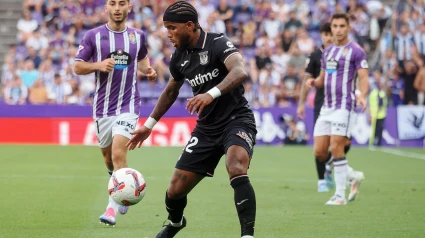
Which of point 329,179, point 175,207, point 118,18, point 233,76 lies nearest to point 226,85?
point 233,76

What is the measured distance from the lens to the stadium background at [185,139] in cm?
992

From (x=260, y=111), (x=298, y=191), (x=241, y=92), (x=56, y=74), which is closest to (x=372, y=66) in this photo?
(x=260, y=111)

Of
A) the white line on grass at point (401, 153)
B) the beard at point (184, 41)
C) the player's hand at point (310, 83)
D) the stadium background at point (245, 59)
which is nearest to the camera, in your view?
the beard at point (184, 41)

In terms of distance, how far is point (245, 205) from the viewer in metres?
7.32

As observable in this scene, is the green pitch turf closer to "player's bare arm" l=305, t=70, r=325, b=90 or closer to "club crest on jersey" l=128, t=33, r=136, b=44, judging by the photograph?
"player's bare arm" l=305, t=70, r=325, b=90

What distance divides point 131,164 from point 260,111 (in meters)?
7.72

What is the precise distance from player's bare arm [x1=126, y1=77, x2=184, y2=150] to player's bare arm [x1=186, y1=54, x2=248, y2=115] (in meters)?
0.84

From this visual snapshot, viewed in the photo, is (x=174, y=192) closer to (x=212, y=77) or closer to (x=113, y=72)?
(x=212, y=77)

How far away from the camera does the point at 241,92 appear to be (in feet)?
26.2

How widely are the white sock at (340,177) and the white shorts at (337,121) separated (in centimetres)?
41

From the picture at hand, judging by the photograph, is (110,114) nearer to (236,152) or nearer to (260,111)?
(236,152)

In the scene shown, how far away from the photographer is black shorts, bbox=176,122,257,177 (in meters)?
7.73

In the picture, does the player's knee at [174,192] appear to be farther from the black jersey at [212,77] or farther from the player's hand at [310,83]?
the player's hand at [310,83]

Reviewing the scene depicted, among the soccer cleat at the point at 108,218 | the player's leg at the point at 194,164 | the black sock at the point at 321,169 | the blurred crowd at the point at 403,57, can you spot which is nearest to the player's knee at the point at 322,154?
the black sock at the point at 321,169
